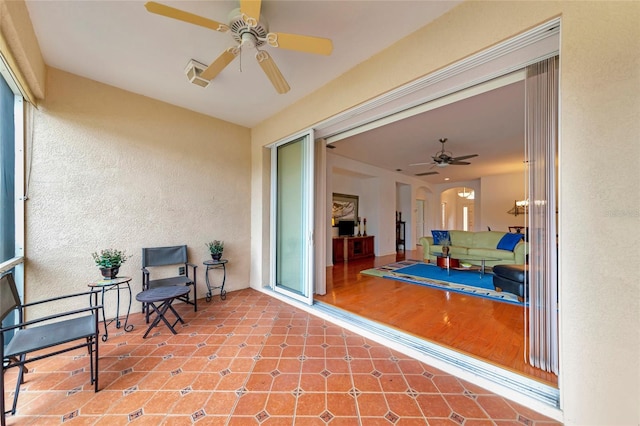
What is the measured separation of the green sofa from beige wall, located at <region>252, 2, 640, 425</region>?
4057 millimetres

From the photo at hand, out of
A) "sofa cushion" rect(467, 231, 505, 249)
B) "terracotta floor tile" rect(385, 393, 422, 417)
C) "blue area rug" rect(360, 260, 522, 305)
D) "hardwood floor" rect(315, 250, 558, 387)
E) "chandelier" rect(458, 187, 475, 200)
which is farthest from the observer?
"chandelier" rect(458, 187, 475, 200)

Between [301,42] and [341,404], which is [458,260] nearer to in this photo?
[341,404]

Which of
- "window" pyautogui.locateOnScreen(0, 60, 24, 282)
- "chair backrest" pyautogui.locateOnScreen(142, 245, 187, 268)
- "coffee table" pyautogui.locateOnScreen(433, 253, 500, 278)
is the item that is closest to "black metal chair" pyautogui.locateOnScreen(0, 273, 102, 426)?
"window" pyautogui.locateOnScreen(0, 60, 24, 282)

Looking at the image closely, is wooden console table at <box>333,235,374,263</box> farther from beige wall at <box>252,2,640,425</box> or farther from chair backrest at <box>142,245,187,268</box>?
beige wall at <box>252,2,640,425</box>

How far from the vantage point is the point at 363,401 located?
1.55 meters

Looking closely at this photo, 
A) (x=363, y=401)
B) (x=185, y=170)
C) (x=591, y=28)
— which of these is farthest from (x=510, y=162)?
(x=185, y=170)

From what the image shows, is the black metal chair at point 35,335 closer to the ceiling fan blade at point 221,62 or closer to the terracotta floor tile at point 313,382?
the terracotta floor tile at point 313,382

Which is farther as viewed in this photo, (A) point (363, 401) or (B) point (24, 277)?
(B) point (24, 277)

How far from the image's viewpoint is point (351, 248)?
6.50m

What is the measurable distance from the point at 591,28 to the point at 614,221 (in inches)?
40.2

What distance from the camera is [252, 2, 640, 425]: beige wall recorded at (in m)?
1.12

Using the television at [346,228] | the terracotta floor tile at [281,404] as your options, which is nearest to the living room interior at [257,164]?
the terracotta floor tile at [281,404]

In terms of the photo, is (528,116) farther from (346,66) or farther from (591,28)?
(346,66)

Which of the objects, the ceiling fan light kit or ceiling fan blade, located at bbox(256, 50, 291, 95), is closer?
ceiling fan blade, located at bbox(256, 50, 291, 95)
